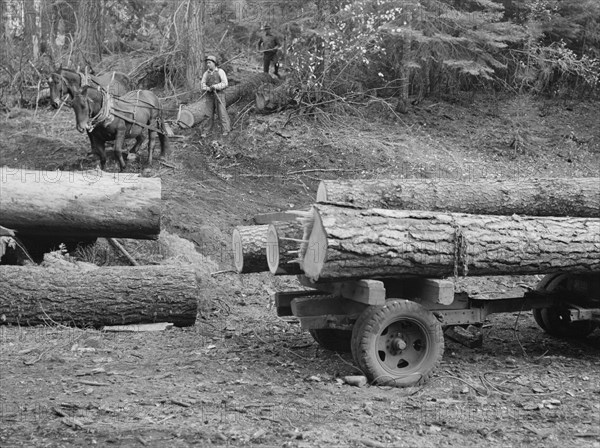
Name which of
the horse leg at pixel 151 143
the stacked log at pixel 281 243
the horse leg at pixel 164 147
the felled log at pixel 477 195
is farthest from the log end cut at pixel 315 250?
the horse leg at pixel 164 147

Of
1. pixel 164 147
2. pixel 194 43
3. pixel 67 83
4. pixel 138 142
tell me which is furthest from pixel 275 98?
pixel 67 83

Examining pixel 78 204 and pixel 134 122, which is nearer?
pixel 78 204

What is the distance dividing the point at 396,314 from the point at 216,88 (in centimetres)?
1043

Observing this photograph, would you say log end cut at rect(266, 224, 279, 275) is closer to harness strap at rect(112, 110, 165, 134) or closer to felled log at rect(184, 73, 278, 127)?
harness strap at rect(112, 110, 165, 134)

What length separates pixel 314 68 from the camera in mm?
17188

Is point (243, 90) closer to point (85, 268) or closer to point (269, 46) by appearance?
point (269, 46)

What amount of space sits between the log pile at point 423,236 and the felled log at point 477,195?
1 cm

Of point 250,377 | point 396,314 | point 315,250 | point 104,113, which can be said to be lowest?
point 250,377

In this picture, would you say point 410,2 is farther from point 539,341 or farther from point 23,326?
point 23,326

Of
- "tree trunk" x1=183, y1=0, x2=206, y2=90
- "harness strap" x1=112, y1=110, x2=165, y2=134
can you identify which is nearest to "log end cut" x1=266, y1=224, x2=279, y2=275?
"harness strap" x1=112, y1=110, x2=165, y2=134

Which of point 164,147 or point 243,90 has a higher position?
point 243,90

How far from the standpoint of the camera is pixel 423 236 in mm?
6879

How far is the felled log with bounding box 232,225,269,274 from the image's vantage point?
8258 millimetres

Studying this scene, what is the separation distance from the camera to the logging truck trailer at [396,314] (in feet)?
22.4
